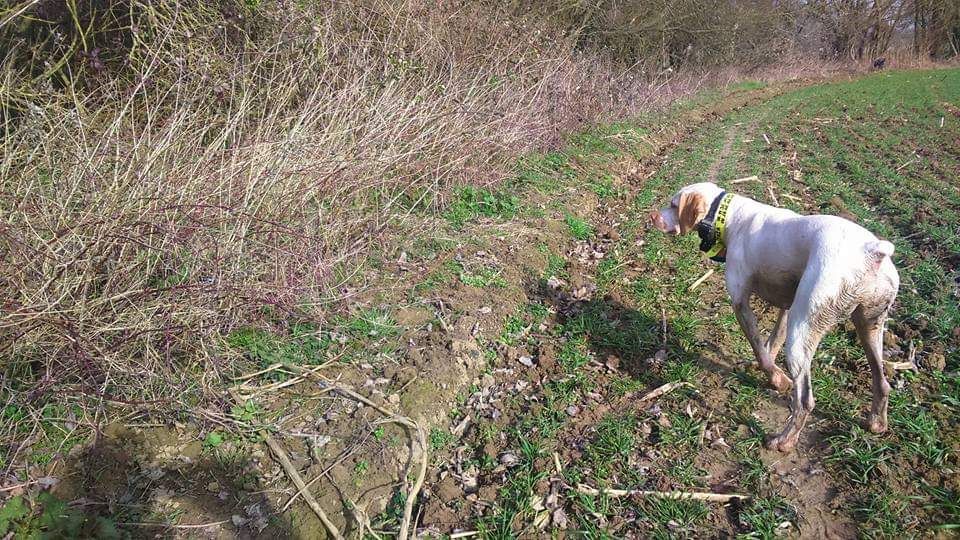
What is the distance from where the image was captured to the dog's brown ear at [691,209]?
13.0ft

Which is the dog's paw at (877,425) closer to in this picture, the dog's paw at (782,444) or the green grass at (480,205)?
the dog's paw at (782,444)

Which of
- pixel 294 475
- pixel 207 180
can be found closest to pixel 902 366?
pixel 294 475

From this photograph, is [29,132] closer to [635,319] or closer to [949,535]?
[635,319]

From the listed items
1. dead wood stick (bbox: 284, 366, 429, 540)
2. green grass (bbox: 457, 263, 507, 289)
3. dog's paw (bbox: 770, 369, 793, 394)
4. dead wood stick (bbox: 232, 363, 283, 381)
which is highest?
dog's paw (bbox: 770, 369, 793, 394)

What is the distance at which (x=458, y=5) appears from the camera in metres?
8.35

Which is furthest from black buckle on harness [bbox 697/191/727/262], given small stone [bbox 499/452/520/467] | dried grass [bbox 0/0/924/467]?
dried grass [bbox 0/0/924/467]

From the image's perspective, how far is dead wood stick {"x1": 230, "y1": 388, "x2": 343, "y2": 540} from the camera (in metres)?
2.66

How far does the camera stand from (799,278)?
3.21 meters

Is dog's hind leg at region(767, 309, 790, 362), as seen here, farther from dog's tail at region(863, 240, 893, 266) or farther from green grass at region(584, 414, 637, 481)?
green grass at region(584, 414, 637, 481)

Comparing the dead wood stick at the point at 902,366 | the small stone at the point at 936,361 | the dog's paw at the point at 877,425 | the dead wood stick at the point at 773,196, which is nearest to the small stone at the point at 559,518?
the dog's paw at the point at 877,425

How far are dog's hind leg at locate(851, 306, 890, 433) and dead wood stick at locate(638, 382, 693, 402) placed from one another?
1.05m

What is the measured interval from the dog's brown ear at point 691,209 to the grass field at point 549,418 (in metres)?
0.88

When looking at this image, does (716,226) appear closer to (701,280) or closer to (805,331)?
(805,331)

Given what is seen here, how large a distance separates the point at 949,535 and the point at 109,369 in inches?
175
